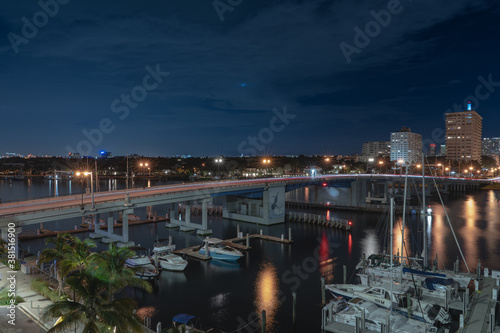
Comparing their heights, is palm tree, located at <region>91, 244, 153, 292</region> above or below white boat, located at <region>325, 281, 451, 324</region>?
above

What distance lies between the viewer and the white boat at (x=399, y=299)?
26.9 metres

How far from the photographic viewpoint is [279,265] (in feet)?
141

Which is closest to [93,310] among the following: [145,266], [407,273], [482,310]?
[145,266]

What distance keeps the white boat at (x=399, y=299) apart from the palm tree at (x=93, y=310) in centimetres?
1975

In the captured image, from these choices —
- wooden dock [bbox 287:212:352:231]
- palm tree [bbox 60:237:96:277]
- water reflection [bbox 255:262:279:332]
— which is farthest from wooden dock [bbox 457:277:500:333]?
wooden dock [bbox 287:212:352:231]

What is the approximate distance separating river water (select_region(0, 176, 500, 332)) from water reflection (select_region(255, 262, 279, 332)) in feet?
0.26

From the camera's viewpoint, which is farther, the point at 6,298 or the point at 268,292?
the point at 268,292

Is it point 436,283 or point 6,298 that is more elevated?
point 6,298

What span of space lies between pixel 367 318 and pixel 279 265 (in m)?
18.1

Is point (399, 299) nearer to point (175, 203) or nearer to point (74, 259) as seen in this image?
point (74, 259)

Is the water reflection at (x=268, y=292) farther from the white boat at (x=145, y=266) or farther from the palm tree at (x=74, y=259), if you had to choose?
the palm tree at (x=74, y=259)

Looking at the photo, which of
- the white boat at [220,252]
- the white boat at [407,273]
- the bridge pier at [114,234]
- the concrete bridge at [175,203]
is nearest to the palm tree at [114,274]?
the concrete bridge at [175,203]

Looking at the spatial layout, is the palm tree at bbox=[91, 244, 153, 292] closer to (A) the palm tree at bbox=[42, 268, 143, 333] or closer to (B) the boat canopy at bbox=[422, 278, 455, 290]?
(A) the palm tree at bbox=[42, 268, 143, 333]

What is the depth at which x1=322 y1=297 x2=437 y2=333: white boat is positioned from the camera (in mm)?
24469
